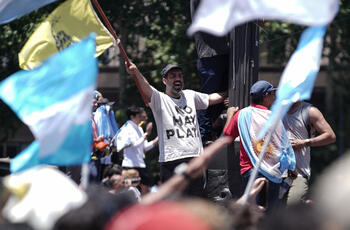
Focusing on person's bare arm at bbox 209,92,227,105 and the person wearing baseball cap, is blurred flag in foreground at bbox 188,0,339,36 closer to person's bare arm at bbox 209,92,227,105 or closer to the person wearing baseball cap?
the person wearing baseball cap

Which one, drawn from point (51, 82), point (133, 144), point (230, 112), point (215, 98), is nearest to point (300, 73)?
point (51, 82)

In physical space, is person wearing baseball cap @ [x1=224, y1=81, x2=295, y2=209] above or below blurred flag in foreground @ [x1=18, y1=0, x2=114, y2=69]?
below

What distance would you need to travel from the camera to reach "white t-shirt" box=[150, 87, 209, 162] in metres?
7.94

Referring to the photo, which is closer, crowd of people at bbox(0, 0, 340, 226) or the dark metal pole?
crowd of people at bbox(0, 0, 340, 226)

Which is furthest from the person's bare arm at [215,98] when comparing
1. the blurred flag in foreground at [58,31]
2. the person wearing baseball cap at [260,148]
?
the blurred flag in foreground at [58,31]

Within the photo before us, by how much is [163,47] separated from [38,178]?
13.4m

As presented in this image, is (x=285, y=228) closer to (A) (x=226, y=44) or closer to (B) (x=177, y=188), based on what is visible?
(B) (x=177, y=188)

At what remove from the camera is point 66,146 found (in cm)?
565

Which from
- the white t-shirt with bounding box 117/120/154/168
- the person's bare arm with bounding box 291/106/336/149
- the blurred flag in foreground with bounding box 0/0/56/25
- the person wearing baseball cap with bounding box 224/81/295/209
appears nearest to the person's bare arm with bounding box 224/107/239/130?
the person wearing baseball cap with bounding box 224/81/295/209

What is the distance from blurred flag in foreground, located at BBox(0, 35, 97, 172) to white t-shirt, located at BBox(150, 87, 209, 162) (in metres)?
2.20

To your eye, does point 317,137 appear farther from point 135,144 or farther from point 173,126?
point 135,144

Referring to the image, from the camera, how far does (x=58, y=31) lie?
7.26 m

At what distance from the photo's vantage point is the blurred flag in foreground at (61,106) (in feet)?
18.5

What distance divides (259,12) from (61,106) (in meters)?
1.45
